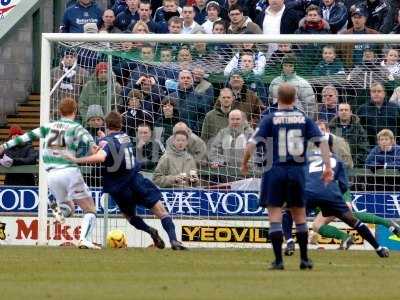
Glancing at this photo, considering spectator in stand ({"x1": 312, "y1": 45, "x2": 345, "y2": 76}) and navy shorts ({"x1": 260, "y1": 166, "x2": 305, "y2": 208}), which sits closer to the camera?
navy shorts ({"x1": 260, "y1": 166, "x2": 305, "y2": 208})

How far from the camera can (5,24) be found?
26.7m

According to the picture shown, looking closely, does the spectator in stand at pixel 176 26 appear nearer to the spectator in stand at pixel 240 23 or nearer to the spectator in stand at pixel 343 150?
the spectator in stand at pixel 240 23

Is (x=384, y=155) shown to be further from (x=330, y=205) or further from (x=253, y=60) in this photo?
(x=330, y=205)

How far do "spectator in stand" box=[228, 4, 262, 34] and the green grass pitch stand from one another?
18.9ft

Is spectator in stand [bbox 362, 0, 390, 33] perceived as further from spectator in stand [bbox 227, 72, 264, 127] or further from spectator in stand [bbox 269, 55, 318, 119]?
spectator in stand [bbox 227, 72, 264, 127]

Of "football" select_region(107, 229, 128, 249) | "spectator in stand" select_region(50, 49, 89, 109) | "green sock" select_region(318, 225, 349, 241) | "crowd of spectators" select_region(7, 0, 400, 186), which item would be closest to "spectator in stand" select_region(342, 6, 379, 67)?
"crowd of spectators" select_region(7, 0, 400, 186)

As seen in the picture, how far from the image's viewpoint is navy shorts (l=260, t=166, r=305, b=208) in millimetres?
16406

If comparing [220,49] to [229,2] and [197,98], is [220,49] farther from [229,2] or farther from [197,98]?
[229,2]

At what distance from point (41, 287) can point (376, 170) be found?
31.6 ft

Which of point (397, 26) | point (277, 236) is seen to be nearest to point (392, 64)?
point (397, 26)

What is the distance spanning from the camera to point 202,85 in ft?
76.9

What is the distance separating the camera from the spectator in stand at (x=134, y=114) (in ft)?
76.6

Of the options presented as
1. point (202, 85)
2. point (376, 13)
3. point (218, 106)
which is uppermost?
point (376, 13)

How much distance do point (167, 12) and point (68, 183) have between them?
6.60m
